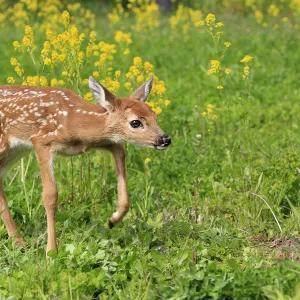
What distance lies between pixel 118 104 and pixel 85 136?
0.36m

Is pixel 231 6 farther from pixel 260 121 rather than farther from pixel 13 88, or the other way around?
pixel 13 88

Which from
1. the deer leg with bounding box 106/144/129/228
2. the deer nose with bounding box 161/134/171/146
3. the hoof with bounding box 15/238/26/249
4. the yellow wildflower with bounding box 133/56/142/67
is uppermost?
the deer nose with bounding box 161/134/171/146

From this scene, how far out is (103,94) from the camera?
20.7 feet

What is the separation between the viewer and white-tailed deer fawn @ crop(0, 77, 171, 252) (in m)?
6.25

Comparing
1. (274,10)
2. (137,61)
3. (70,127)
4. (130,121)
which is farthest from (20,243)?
(274,10)

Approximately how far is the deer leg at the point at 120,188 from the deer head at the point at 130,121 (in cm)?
13

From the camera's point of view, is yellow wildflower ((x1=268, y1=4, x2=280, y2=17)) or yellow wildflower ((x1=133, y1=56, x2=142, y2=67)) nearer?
yellow wildflower ((x1=133, y1=56, x2=142, y2=67))

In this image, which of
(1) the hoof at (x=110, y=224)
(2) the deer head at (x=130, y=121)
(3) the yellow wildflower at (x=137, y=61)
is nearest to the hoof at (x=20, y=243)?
(1) the hoof at (x=110, y=224)

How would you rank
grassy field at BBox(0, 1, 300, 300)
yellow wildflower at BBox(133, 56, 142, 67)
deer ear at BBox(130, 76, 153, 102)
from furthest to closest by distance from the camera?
yellow wildflower at BBox(133, 56, 142, 67), deer ear at BBox(130, 76, 153, 102), grassy field at BBox(0, 1, 300, 300)

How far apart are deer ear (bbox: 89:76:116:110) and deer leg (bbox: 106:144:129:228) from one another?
0.36m

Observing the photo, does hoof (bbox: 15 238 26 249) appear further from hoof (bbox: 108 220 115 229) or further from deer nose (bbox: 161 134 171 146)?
deer nose (bbox: 161 134 171 146)

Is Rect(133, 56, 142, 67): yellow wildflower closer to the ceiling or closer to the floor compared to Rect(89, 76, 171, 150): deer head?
closer to the floor

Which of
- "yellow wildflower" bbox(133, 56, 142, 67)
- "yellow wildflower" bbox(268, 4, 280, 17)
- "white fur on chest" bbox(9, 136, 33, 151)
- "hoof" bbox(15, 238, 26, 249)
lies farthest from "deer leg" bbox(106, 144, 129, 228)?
"yellow wildflower" bbox(268, 4, 280, 17)

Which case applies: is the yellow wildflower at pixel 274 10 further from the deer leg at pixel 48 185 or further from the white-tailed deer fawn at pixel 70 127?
the deer leg at pixel 48 185
